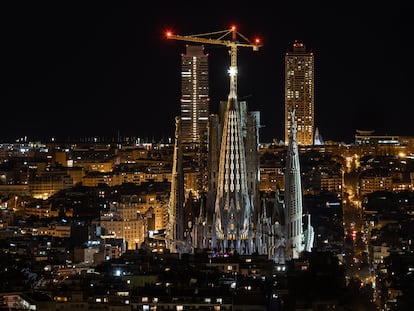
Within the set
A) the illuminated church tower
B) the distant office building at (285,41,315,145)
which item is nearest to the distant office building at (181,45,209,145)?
the distant office building at (285,41,315,145)

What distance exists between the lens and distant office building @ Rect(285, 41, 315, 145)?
152125 millimetres

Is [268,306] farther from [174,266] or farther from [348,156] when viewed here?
[348,156]

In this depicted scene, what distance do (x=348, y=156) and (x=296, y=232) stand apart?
80.4 metres

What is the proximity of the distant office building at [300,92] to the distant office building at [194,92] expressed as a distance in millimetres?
12426

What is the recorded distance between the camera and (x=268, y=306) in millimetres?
43562

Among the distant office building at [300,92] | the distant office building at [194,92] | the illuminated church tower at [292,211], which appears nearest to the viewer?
the illuminated church tower at [292,211]

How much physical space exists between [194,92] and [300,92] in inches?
677

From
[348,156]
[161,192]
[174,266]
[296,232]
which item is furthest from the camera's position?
[348,156]

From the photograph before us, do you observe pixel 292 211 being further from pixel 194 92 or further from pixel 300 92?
pixel 300 92

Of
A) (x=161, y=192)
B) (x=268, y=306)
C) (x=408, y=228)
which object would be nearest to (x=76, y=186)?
(x=161, y=192)

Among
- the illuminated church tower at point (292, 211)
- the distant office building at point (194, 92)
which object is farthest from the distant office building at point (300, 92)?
the illuminated church tower at point (292, 211)

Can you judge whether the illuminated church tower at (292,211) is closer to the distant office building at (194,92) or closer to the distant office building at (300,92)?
the distant office building at (194,92)

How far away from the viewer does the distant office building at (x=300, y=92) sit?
15212cm

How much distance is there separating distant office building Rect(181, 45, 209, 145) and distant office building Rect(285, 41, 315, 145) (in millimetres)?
12426
